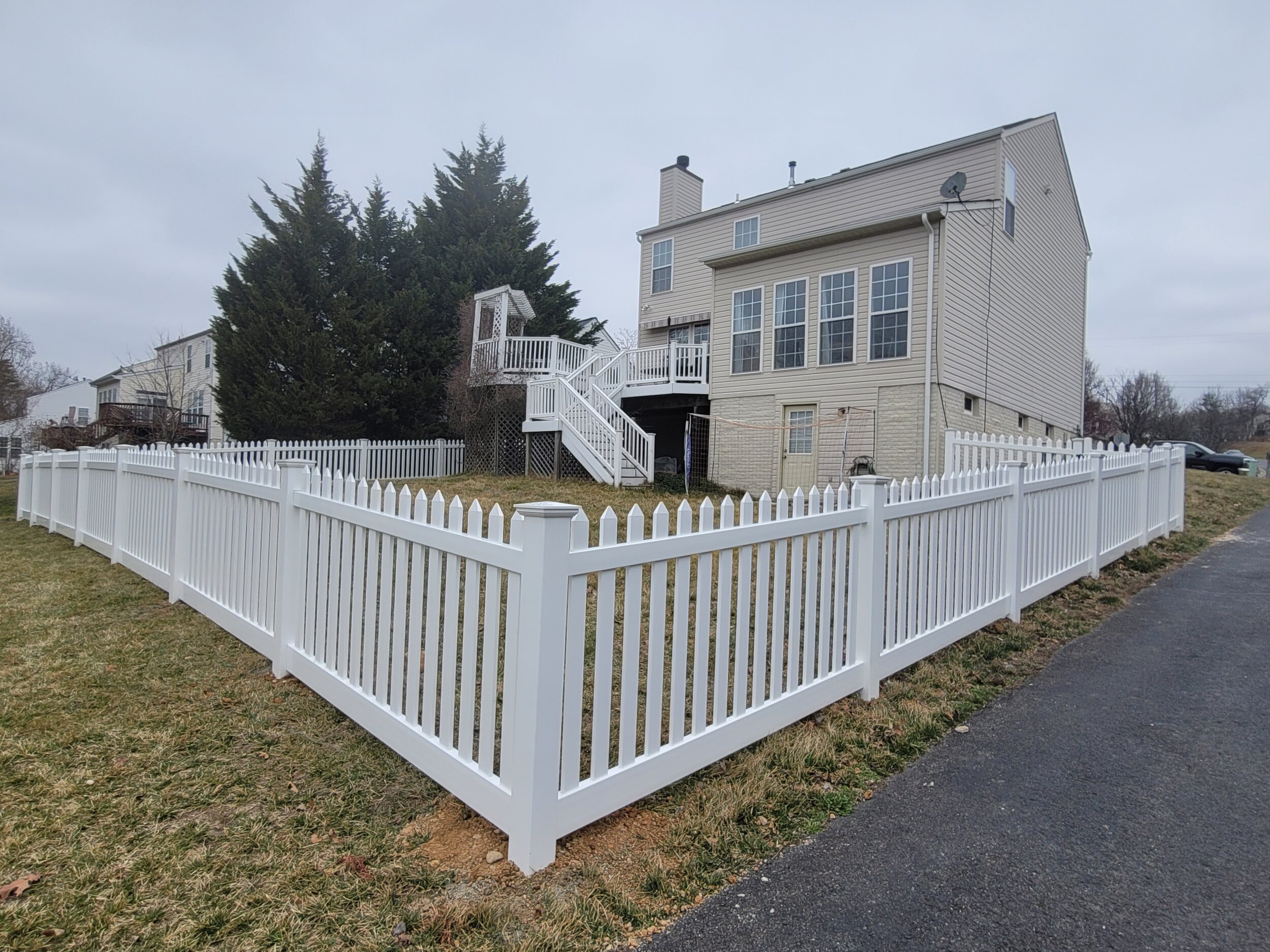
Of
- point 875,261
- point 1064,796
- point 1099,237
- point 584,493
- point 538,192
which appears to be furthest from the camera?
point 1099,237

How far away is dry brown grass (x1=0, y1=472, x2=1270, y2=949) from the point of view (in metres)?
1.91

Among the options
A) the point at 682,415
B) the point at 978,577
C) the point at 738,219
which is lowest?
the point at 978,577

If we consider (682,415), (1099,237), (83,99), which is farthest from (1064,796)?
(1099,237)

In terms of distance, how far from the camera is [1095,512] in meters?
6.45

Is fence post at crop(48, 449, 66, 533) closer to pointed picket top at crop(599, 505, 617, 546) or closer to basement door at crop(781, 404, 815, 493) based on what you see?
pointed picket top at crop(599, 505, 617, 546)

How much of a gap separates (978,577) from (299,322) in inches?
715

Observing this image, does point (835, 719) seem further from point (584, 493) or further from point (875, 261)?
point (875, 261)

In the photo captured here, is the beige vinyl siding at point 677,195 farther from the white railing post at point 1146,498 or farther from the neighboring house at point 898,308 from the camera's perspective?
the white railing post at point 1146,498

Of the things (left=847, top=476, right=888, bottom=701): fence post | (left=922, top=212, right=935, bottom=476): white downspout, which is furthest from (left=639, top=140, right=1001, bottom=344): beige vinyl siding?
(left=847, top=476, right=888, bottom=701): fence post

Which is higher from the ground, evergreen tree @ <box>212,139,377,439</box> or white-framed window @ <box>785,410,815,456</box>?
evergreen tree @ <box>212,139,377,439</box>

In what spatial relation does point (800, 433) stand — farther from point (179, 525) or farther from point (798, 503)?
point (179, 525)

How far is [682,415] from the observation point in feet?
55.6

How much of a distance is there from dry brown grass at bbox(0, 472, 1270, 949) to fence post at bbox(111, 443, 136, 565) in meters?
2.92

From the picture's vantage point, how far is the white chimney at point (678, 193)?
19141mm
